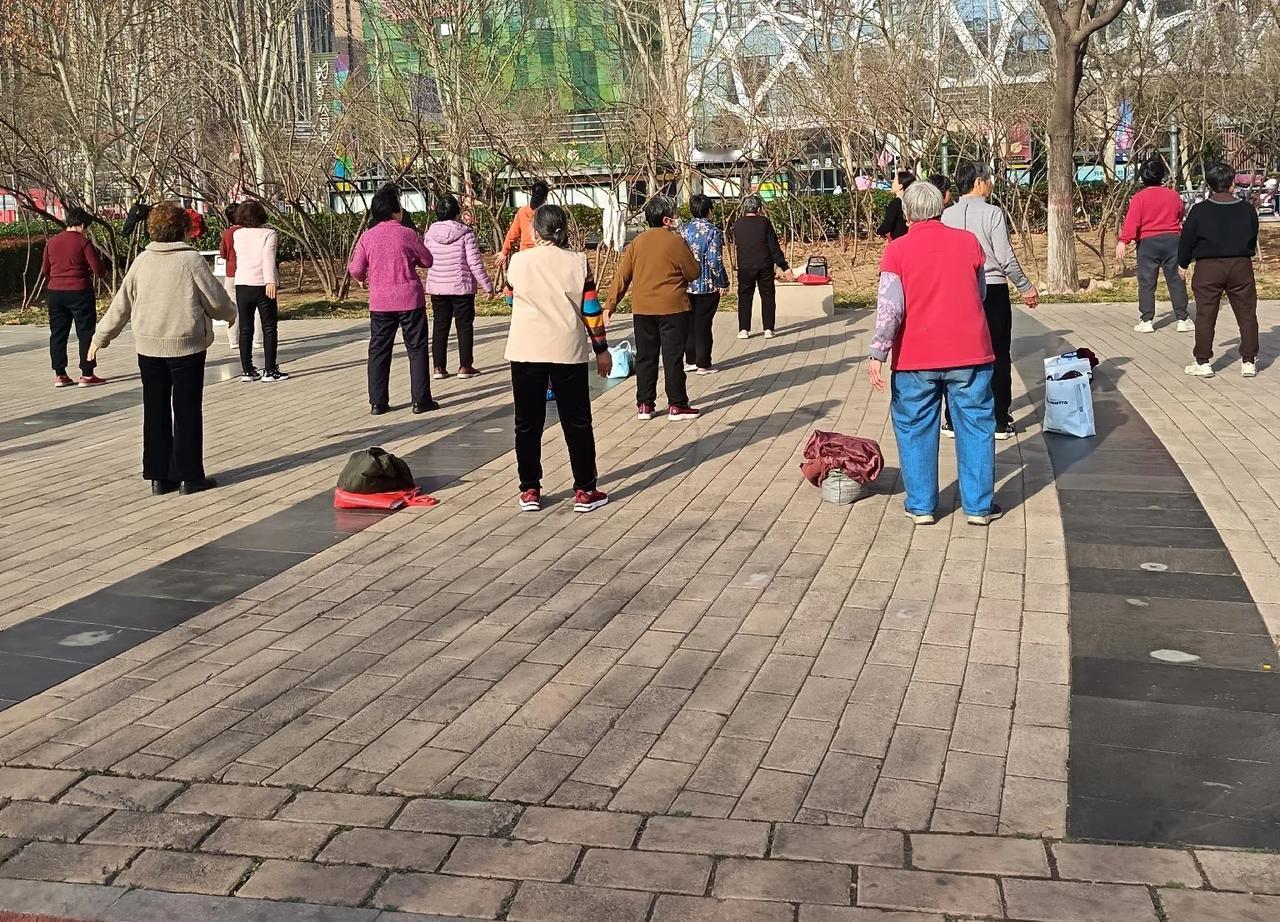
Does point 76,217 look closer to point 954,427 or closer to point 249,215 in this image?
point 249,215

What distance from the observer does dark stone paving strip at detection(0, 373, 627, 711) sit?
5340 mm

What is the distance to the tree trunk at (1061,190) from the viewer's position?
61.2 ft

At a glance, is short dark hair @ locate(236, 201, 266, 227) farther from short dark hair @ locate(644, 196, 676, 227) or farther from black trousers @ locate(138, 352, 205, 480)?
black trousers @ locate(138, 352, 205, 480)

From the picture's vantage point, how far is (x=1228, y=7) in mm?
29375

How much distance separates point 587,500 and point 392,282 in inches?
158

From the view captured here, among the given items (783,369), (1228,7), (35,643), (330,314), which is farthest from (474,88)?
(35,643)

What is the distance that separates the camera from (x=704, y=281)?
1223cm

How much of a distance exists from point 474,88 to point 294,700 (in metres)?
21.3

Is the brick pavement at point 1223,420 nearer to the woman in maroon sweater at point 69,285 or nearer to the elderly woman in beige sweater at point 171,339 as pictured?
the elderly woman in beige sweater at point 171,339

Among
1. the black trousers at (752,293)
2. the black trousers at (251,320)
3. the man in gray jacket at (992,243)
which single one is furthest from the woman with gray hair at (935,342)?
the black trousers at (752,293)

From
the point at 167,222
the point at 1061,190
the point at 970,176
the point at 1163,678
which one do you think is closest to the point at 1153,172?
the point at 1061,190

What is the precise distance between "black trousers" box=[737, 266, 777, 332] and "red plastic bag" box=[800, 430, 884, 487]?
7760 millimetres

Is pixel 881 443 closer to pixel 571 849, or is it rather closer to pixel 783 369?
pixel 783 369

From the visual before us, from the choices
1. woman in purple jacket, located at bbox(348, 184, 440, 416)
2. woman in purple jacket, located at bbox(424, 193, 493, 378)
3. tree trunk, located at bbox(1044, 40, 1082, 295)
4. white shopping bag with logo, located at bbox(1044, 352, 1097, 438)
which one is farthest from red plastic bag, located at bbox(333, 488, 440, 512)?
tree trunk, located at bbox(1044, 40, 1082, 295)
